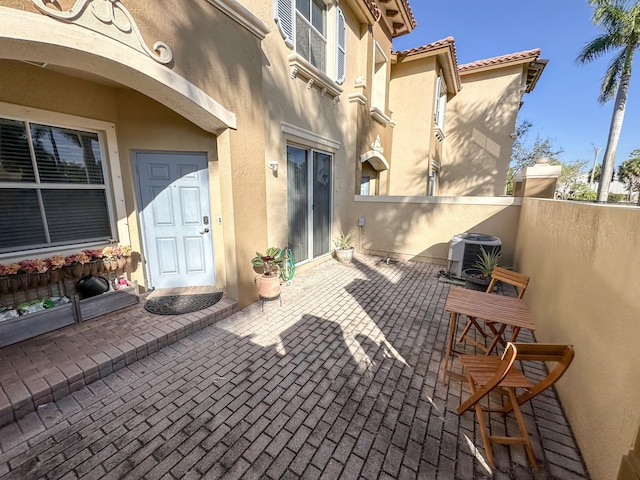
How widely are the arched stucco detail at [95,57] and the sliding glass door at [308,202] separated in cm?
230

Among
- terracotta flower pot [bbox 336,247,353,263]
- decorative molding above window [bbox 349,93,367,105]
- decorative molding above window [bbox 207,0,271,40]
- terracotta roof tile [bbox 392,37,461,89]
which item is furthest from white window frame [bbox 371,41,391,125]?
decorative molding above window [bbox 207,0,271,40]

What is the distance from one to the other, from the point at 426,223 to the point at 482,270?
2113mm

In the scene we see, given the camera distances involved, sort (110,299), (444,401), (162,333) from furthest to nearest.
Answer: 1. (110,299)
2. (162,333)
3. (444,401)

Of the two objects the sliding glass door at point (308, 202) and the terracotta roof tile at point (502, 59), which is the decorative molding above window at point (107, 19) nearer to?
the sliding glass door at point (308, 202)

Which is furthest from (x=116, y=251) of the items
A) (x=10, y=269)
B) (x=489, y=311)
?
(x=489, y=311)

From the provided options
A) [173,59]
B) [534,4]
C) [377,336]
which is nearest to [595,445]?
[377,336]

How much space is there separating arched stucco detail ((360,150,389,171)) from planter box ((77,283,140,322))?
6.45 m

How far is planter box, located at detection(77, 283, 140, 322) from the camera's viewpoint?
342 centimetres

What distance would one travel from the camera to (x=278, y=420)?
7.12ft

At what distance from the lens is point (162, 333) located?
3178 millimetres

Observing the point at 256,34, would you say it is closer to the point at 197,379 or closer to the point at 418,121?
the point at 197,379

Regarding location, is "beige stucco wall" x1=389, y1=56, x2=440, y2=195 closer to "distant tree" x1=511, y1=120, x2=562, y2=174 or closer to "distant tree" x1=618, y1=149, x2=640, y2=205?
"distant tree" x1=511, y1=120, x2=562, y2=174

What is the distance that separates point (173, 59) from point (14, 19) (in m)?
1.24

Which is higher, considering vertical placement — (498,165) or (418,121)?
(418,121)
